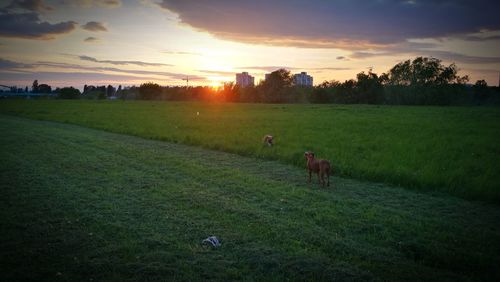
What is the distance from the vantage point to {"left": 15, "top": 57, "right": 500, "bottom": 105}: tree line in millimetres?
91375

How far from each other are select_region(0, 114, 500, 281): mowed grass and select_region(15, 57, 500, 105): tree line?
9346 centimetres

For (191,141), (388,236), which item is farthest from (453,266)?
(191,141)

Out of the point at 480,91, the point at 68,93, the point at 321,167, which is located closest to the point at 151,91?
the point at 68,93

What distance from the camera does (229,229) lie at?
21.5 feet

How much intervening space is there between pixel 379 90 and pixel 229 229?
10240 cm

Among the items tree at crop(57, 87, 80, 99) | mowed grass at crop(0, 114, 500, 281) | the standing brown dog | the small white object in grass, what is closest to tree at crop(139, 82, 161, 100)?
tree at crop(57, 87, 80, 99)

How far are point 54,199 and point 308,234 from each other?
630 cm

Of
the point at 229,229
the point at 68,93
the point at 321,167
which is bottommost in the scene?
the point at 229,229

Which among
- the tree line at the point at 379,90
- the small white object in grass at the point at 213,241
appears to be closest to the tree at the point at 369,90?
the tree line at the point at 379,90

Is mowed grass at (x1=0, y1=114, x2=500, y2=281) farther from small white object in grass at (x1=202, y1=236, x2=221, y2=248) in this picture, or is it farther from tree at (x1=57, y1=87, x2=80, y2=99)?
tree at (x1=57, y1=87, x2=80, y2=99)

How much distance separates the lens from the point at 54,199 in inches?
317

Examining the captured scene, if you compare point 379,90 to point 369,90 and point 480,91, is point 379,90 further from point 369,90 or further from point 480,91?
point 480,91

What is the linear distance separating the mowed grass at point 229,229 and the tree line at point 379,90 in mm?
93462

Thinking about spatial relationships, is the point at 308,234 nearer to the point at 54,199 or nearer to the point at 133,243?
the point at 133,243
